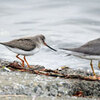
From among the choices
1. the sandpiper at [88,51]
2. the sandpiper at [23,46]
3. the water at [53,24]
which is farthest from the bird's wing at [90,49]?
the water at [53,24]

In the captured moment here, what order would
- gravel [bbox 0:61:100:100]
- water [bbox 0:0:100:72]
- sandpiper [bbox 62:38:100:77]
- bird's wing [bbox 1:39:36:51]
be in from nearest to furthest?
gravel [bbox 0:61:100:100] → sandpiper [bbox 62:38:100:77] → bird's wing [bbox 1:39:36:51] → water [bbox 0:0:100:72]

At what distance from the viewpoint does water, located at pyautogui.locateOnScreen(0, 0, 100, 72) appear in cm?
1087

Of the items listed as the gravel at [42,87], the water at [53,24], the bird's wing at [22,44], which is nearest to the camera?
the gravel at [42,87]

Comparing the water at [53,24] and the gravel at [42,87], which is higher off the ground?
the gravel at [42,87]

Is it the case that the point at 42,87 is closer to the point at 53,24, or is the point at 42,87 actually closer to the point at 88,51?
the point at 88,51

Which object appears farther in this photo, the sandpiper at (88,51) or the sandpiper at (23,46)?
the sandpiper at (23,46)

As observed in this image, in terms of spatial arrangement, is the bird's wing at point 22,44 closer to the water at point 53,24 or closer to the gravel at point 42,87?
the gravel at point 42,87

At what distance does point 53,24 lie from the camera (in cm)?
1589

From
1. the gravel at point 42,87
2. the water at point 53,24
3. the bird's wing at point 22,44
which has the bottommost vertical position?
the water at point 53,24

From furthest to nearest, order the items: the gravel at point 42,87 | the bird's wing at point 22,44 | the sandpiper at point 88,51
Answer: the bird's wing at point 22,44
the sandpiper at point 88,51
the gravel at point 42,87

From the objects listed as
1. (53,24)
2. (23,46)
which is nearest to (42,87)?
(23,46)

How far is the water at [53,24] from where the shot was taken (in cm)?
1087

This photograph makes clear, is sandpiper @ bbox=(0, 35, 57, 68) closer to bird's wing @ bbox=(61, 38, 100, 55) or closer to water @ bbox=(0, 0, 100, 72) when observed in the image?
bird's wing @ bbox=(61, 38, 100, 55)

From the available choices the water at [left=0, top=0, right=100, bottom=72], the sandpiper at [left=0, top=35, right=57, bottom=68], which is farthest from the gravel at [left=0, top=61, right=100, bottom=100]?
the water at [left=0, top=0, right=100, bottom=72]
